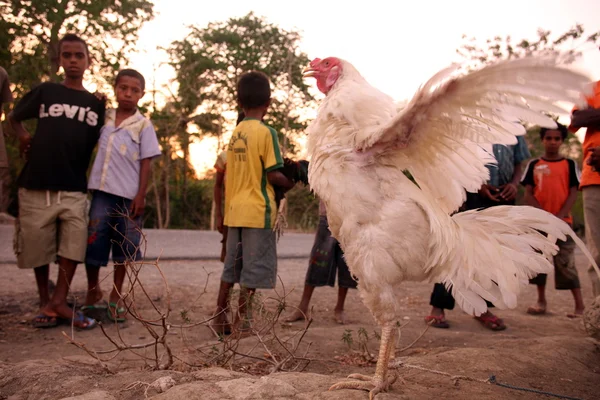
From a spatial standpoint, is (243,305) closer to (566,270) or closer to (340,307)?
(340,307)

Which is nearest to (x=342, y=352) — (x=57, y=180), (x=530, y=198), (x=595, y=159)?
(x=595, y=159)

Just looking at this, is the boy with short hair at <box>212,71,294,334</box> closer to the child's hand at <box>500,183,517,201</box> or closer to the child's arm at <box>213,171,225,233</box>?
the child's arm at <box>213,171,225,233</box>

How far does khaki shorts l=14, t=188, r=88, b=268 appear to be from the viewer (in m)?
3.83

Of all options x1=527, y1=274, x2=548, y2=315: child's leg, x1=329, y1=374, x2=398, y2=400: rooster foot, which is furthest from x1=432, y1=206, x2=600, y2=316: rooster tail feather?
x1=527, y1=274, x2=548, y2=315: child's leg

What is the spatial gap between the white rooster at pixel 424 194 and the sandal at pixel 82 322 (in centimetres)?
243

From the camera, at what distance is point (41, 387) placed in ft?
7.61

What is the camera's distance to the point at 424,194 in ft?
8.25

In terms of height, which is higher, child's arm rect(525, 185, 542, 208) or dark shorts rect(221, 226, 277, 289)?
child's arm rect(525, 185, 542, 208)

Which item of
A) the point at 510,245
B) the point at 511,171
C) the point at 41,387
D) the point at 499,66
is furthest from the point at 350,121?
the point at 511,171

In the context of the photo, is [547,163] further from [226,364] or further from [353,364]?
[226,364]

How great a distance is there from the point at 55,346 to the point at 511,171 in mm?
4176

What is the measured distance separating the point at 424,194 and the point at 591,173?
1.96m

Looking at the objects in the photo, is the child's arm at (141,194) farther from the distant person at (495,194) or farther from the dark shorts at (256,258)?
the distant person at (495,194)

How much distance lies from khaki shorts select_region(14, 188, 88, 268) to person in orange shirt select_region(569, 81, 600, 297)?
4.08 m
